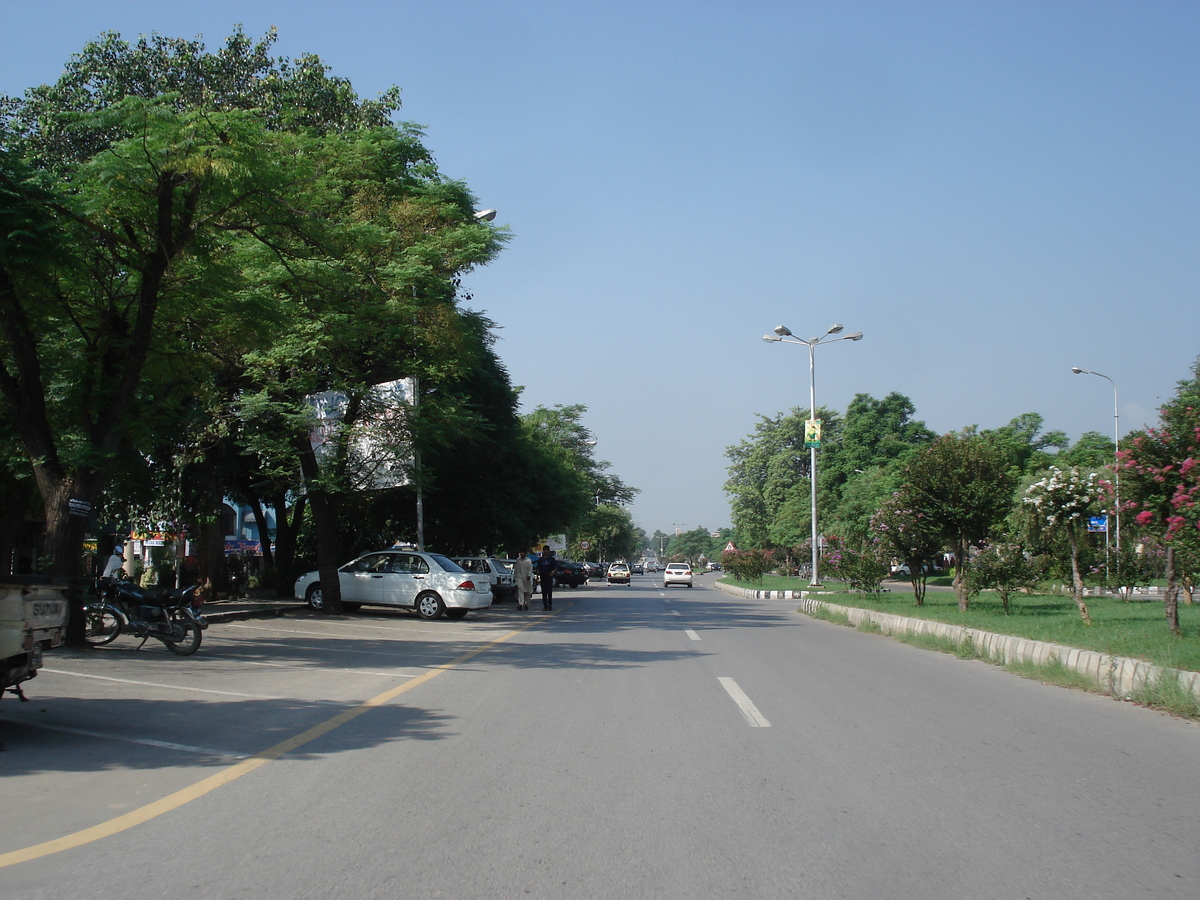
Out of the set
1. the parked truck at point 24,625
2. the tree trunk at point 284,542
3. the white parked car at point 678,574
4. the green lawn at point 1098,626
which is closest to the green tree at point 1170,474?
the green lawn at point 1098,626

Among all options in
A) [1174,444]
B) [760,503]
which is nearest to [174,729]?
[1174,444]

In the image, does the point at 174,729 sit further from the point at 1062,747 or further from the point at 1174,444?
the point at 1174,444

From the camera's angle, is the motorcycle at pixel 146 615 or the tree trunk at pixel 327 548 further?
the tree trunk at pixel 327 548

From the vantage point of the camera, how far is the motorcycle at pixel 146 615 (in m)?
13.8

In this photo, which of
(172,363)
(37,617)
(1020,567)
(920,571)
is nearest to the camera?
(37,617)

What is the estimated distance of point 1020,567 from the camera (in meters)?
20.4

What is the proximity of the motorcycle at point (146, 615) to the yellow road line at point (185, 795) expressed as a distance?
5.57 metres

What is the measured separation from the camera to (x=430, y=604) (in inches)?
→ 880

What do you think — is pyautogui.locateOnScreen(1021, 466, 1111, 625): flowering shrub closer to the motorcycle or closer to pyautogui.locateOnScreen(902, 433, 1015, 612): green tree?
pyautogui.locateOnScreen(902, 433, 1015, 612): green tree

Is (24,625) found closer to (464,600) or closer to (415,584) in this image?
(464,600)

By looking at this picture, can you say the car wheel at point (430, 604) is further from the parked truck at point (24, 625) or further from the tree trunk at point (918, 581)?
the parked truck at point (24, 625)

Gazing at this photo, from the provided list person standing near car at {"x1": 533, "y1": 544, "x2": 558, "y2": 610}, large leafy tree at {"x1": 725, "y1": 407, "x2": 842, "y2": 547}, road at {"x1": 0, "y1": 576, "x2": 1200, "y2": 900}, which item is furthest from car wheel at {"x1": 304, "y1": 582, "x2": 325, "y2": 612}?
large leafy tree at {"x1": 725, "y1": 407, "x2": 842, "y2": 547}

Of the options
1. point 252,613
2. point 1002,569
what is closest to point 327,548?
point 252,613

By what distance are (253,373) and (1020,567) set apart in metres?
17.9
